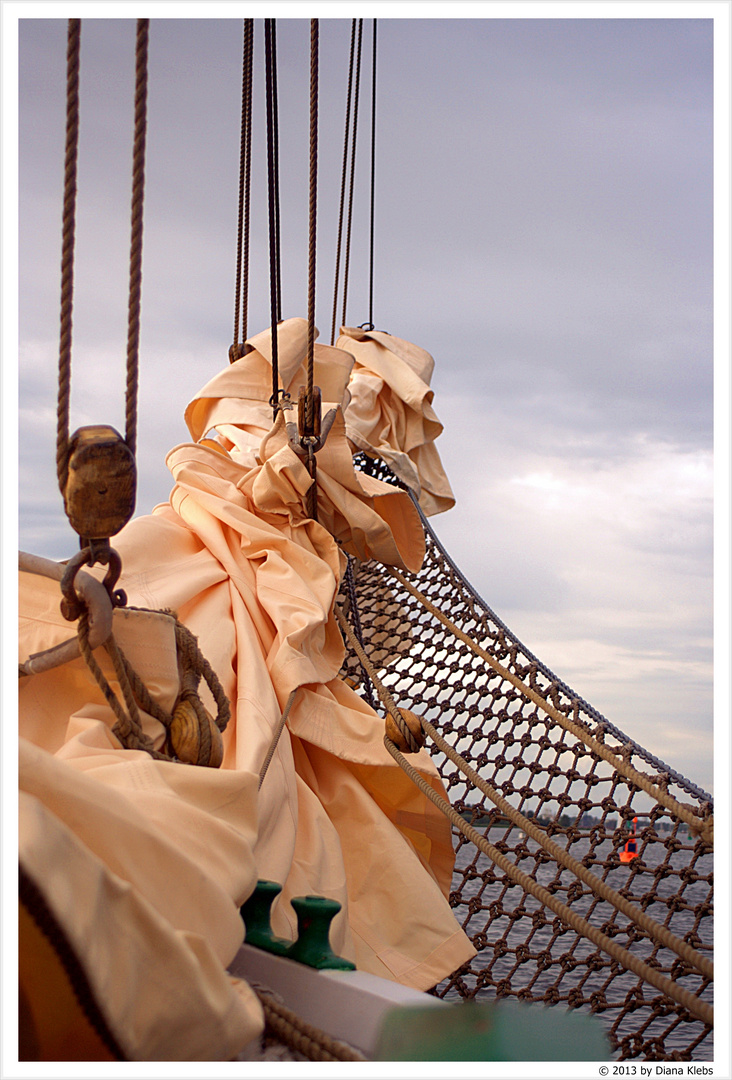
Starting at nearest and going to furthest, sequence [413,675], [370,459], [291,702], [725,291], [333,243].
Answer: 1. [725,291]
2. [291,702]
3. [413,675]
4. [370,459]
5. [333,243]

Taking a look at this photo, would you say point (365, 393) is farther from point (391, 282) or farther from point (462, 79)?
point (462, 79)

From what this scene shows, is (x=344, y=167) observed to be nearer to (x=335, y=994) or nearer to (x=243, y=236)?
(x=243, y=236)

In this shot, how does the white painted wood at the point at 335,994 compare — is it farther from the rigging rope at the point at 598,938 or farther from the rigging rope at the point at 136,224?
the rigging rope at the point at 136,224

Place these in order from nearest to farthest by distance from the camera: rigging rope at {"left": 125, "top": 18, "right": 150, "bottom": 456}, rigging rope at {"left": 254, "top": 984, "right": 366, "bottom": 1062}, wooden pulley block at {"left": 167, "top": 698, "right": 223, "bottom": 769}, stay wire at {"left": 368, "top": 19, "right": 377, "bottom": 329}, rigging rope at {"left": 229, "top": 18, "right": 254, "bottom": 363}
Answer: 1. rigging rope at {"left": 254, "top": 984, "right": 366, "bottom": 1062}
2. rigging rope at {"left": 125, "top": 18, "right": 150, "bottom": 456}
3. wooden pulley block at {"left": 167, "top": 698, "right": 223, "bottom": 769}
4. rigging rope at {"left": 229, "top": 18, "right": 254, "bottom": 363}
5. stay wire at {"left": 368, "top": 19, "right": 377, "bottom": 329}

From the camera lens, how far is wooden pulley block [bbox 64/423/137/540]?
1.93ft

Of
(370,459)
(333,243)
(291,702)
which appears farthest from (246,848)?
(333,243)

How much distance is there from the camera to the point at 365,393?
217 centimetres

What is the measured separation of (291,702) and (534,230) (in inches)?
147

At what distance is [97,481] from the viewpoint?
0.59m

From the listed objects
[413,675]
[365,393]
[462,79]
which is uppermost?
[462,79]

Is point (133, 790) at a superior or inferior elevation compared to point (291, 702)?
superior

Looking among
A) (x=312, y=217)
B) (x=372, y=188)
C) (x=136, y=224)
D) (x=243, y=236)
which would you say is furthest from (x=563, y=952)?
(x=372, y=188)

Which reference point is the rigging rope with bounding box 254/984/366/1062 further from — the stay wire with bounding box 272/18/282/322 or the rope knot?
the stay wire with bounding box 272/18/282/322

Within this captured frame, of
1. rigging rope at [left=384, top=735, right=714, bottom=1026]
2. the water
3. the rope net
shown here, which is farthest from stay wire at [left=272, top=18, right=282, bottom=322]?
the water
